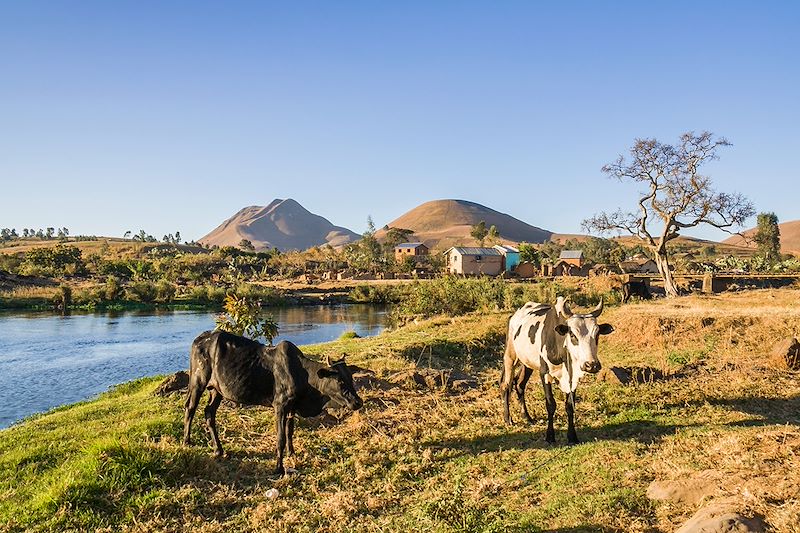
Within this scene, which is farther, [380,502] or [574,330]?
[574,330]

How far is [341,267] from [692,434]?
3242 inches

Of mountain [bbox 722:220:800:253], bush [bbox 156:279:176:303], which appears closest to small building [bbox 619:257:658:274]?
bush [bbox 156:279:176:303]

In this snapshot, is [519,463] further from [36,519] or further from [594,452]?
[36,519]

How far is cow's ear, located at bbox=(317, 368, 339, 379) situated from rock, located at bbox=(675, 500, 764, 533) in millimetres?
4270

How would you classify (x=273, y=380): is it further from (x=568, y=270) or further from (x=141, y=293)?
(x=568, y=270)

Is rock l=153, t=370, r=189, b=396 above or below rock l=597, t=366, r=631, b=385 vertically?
below

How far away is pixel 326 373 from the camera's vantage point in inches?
298

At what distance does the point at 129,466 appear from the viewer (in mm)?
6695

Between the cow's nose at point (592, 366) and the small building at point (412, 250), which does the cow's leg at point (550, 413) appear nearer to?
the cow's nose at point (592, 366)

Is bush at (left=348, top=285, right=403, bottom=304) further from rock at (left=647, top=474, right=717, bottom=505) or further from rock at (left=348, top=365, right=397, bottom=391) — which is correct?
rock at (left=647, top=474, right=717, bottom=505)

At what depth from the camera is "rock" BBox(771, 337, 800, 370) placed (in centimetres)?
1165

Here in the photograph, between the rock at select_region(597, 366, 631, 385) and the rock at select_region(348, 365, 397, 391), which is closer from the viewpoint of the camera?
the rock at select_region(597, 366, 631, 385)

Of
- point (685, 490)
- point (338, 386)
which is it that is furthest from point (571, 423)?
point (338, 386)

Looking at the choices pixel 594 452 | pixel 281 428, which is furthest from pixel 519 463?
pixel 281 428
